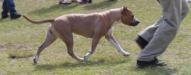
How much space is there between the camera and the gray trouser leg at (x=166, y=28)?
6961 mm

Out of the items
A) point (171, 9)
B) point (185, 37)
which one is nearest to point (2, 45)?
point (185, 37)

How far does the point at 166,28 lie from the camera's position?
23.1 ft

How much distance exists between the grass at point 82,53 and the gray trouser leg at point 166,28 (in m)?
0.24

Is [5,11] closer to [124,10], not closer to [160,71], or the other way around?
[124,10]

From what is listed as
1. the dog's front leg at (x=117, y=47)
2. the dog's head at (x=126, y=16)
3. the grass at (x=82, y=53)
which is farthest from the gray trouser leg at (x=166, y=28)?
the dog's front leg at (x=117, y=47)

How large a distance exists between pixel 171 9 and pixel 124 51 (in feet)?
5.70

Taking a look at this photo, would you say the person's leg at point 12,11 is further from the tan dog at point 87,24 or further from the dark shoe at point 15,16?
the tan dog at point 87,24

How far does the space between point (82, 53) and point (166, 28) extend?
2.31 meters

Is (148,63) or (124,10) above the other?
(124,10)

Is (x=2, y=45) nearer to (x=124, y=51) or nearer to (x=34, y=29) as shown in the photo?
(x=34, y=29)

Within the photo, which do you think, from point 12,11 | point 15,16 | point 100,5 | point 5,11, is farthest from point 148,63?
point 5,11

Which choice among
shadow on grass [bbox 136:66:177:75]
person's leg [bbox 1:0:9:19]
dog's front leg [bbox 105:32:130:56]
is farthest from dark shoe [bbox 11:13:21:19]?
shadow on grass [bbox 136:66:177:75]

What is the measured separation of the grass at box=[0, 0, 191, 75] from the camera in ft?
24.6

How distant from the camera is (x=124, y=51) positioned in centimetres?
851
